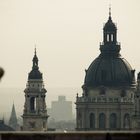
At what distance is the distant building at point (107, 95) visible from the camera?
136 metres

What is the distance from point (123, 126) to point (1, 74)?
116926 mm

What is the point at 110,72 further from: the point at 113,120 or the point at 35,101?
the point at 35,101

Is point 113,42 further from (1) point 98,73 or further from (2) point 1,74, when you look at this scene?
(2) point 1,74

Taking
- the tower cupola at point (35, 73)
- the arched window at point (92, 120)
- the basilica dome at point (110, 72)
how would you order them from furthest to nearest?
the basilica dome at point (110, 72), the arched window at point (92, 120), the tower cupola at point (35, 73)

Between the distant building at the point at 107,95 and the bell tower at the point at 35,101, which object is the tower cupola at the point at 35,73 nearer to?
the bell tower at the point at 35,101

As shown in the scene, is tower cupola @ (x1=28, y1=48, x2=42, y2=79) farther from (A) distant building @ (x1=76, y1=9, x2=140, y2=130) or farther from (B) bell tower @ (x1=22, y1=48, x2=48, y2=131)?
(A) distant building @ (x1=76, y1=9, x2=140, y2=130)

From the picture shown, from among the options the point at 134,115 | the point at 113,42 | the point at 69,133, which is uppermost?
the point at 113,42

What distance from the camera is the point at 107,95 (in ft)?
452

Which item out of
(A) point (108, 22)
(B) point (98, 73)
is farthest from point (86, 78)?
(A) point (108, 22)

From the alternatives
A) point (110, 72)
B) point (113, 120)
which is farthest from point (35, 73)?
point (110, 72)

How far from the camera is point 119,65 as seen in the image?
138 meters

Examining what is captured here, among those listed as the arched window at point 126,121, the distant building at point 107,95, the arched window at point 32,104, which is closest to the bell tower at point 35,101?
the arched window at point 32,104

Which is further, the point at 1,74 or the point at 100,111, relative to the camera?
the point at 100,111

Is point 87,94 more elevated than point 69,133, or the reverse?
point 87,94
